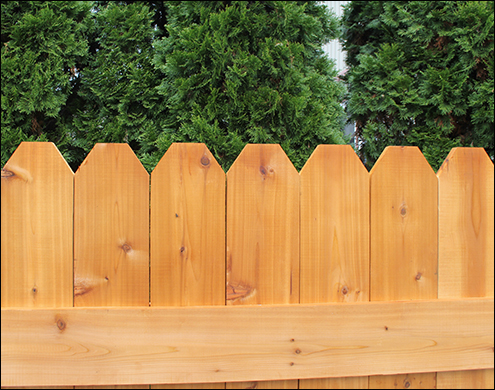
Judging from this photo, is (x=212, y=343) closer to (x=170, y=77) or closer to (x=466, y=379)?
(x=466, y=379)

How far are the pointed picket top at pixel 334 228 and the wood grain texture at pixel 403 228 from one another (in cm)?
5

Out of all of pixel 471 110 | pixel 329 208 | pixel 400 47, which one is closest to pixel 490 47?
pixel 471 110

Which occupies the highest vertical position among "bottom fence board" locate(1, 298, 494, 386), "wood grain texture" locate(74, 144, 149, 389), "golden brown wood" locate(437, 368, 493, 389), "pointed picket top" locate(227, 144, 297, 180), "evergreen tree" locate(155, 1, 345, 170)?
"evergreen tree" locate(155, 1, 345, 170)

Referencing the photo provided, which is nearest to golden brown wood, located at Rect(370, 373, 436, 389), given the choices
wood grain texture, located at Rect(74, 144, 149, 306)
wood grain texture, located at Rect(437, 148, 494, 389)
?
wood grain texture, located at Rect(437, 148, 494, 389)

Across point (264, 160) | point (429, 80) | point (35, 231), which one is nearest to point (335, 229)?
point (264, 160)

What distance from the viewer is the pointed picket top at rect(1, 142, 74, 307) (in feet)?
4.00

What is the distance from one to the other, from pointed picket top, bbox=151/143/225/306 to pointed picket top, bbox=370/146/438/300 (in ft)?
1.98

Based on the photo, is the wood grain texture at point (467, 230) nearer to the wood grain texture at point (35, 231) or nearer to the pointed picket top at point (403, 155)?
the pointed picket top at point (403, 155)

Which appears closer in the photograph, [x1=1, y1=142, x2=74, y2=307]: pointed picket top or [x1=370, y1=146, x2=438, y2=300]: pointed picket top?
[x1=1, y1=142, x2=74, y2=307]: pointed picket top

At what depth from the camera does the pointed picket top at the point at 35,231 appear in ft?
4.00

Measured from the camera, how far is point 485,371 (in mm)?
1340

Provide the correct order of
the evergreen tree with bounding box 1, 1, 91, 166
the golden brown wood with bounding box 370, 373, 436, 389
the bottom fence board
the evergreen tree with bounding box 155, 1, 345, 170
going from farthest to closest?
the evergreen tree with bounding box 1, 1, 91, 166 → the evergreen tree with bounding box 155, 1, 345, 170 → the golden brown wood with bounding box 370, 373, 436, 389 → the bottom fence board

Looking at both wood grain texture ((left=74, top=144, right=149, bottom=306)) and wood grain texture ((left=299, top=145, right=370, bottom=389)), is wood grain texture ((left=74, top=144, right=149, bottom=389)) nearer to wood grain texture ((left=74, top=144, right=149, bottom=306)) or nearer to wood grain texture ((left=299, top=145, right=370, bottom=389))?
wood grain texture ((left=74, top=144, right=149, bottom=306))

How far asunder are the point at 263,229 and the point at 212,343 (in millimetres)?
439
